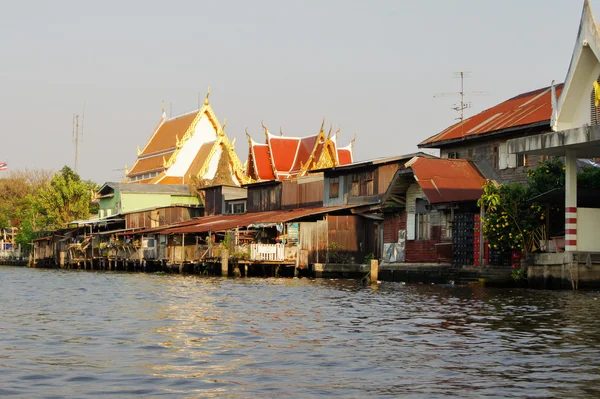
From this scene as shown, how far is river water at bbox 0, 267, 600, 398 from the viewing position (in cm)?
1182

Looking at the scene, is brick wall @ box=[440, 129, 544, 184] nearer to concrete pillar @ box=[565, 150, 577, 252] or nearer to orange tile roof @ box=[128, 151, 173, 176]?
concrete pillar @ box=[565, 150, 577, 252]

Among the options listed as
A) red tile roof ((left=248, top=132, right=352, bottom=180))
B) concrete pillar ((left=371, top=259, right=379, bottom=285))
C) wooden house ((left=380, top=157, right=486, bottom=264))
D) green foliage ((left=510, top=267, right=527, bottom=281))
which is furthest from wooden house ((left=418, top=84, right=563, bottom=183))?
red tile roof ((left=248, top=132, right=352, bottom=180))

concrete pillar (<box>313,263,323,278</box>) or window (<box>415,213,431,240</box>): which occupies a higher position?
window (<box>415,213,431,240</box>)

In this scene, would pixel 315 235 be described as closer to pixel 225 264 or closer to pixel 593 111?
pixel 225 264

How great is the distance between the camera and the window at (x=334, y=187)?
48.6 metres

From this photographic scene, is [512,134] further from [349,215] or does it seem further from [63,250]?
[63,250]

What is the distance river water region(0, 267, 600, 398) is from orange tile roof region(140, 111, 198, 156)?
201 feet

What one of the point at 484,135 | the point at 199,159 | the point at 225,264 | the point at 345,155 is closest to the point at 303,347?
the point at 484,135

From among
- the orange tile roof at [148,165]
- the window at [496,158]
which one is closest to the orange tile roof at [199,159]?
Result: the orange tile roof at [148,165]

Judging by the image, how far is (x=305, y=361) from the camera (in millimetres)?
13938

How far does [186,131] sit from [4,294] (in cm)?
5653

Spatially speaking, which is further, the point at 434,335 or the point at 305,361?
the point at 434,335

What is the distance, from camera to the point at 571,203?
95.8ft

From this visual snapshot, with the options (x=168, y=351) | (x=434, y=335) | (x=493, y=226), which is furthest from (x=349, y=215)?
(x=168, y=351)
